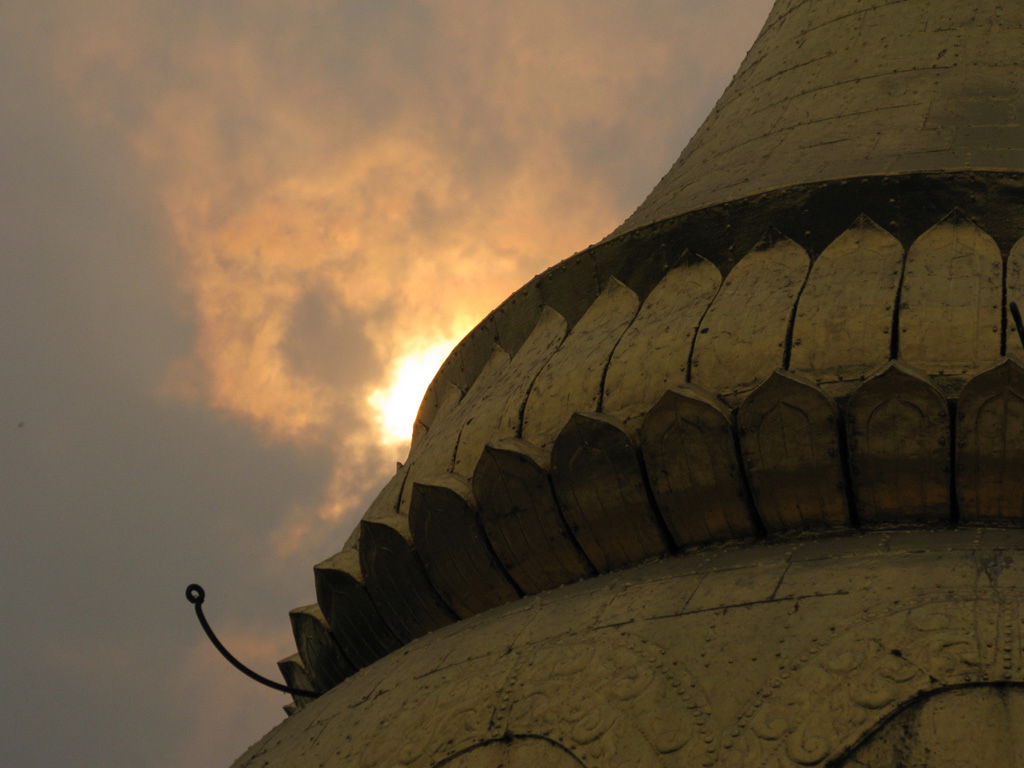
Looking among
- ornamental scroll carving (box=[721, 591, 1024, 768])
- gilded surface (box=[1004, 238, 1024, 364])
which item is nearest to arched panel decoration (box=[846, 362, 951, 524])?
gilded surface (box=[1004, 238, 1024, 364])

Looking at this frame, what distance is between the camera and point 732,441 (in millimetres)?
4848

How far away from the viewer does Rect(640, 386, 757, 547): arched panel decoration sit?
486cm

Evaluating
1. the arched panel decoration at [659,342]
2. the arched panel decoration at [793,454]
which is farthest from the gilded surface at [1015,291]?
the arched panel decoration at [659,342]

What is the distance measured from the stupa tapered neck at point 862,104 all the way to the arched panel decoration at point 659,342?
1.13 feet

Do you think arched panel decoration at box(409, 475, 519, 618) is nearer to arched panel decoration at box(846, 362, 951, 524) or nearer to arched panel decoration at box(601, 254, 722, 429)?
arched panel decoration at box(601, 254, 722, 429)

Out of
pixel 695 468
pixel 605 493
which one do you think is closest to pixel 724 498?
pixel 695 468

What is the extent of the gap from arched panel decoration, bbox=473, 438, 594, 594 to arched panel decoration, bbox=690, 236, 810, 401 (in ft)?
1.68

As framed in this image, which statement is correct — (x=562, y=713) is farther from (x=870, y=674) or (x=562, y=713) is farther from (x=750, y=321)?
(x=750, y=321)

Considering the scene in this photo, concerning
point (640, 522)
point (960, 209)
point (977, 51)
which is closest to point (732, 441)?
point (640, 522)

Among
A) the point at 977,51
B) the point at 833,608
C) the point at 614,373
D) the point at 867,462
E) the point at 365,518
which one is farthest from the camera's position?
the point at 977,51

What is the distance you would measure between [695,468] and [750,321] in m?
0.51

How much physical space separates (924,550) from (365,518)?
1.80 metres

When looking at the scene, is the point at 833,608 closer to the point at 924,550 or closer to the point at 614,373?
the point at 924,550

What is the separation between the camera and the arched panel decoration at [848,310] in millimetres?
4875
